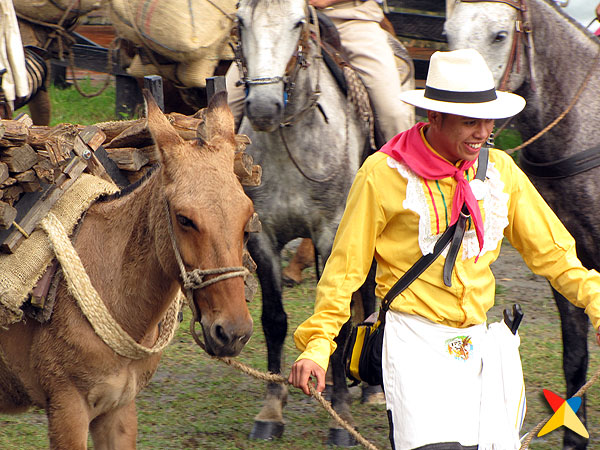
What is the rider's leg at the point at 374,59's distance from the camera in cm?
564

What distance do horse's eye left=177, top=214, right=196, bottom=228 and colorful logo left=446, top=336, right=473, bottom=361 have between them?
1014 millimetres

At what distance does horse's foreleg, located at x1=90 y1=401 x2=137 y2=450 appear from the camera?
376 cm

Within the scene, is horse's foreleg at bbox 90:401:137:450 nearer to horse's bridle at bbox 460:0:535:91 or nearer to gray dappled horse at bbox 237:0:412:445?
gray dappled horse at bbox 237:0:412:445

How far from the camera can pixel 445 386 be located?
3268 mm

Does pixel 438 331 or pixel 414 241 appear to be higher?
pixel 414 241

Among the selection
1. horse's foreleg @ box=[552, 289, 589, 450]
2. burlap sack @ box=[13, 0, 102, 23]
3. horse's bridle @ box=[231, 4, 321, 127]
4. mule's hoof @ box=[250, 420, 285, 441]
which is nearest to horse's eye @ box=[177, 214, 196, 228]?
horse's bridle @ box=[231, 4, 321, 127]

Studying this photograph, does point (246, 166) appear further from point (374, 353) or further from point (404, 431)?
point (404, 431)

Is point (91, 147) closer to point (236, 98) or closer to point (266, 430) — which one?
point (236, 98)

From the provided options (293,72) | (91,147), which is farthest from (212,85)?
(293,72)

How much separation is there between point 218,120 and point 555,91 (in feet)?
7.17

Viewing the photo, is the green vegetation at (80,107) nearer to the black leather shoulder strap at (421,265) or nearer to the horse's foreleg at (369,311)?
the horse's foreleg at (369,311)

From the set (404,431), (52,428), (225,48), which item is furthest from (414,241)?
(225,48)

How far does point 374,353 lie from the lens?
11.2ft

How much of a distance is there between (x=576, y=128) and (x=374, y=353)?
2.11 m
